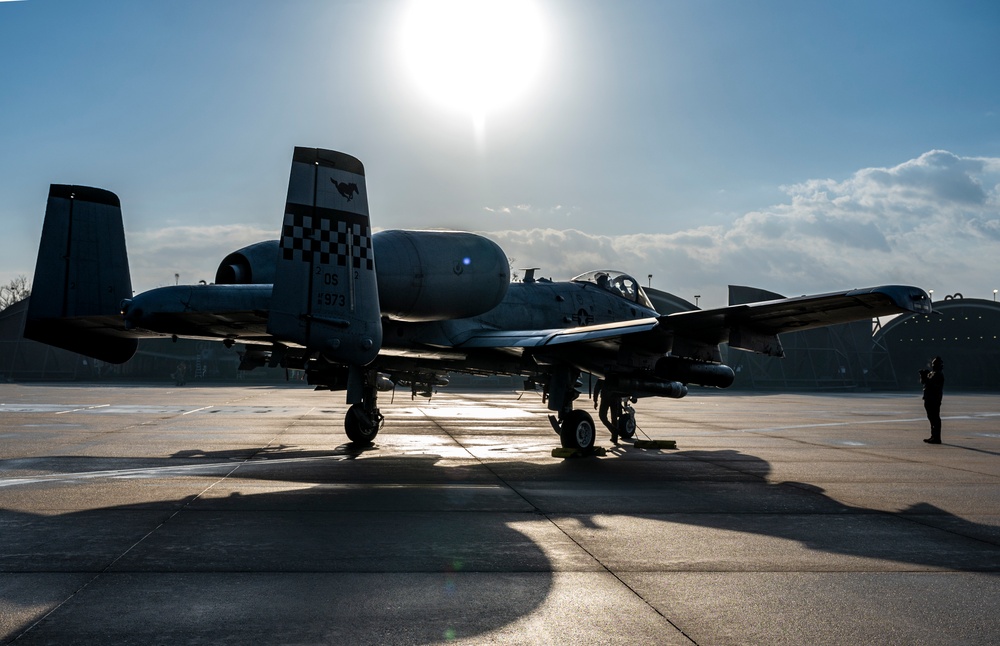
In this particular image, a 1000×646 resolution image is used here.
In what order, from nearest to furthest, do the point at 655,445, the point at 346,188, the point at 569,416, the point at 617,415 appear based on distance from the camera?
the point at 346,188
the point at 569,416
the point at 655,445
the point at 617,415

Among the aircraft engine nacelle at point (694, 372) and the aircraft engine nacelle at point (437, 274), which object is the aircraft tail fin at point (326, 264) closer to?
the aircraft engine nacelle at point (437, 274)

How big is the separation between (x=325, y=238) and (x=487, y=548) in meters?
5.10

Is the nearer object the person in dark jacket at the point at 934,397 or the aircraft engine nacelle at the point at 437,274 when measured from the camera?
the aircraft engine nacelle at the point at 437,274

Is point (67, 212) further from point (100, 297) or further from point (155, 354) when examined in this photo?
point (155, 354)

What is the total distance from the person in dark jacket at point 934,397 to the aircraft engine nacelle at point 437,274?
40.5 ft

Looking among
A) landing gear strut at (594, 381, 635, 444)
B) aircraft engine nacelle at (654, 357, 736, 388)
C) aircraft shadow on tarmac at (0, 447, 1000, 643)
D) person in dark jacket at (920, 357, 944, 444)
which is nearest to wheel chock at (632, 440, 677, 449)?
landing gear strut at (594, 381, 635, 444)

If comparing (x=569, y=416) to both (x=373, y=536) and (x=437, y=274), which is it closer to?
(x=437, y=274)

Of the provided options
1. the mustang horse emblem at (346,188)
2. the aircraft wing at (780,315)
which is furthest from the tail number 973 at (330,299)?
the aircraft wing at (780,315)

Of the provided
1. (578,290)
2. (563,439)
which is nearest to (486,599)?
(563,439)

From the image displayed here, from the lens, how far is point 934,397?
67.7ft

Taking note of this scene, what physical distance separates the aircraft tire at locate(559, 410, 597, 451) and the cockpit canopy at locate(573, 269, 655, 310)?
14.8 feet

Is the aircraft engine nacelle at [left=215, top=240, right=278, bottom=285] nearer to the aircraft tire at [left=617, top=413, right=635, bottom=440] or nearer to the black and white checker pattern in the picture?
the black and white checker pattern

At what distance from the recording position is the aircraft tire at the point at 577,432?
52.0 feet

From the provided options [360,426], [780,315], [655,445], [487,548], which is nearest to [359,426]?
[360,426]
